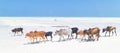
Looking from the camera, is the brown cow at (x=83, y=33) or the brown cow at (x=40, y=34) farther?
the brown cow at (x=83, y=33)

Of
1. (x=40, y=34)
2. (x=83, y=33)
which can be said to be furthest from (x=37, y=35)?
(x=83, y=33)

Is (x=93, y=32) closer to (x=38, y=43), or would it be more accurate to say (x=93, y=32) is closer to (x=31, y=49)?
(x=38, y=43)

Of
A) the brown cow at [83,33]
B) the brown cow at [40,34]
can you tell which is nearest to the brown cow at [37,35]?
the brown cow at [40,34]

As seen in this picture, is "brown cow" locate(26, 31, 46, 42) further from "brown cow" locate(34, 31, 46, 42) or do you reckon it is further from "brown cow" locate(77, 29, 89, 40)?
"brown cow" locate(77, 29, 89, 40)

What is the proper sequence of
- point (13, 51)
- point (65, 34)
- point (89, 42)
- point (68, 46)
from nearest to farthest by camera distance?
point (13, 51) → point (68, 46) → point (89, 42) → point (65, 34)

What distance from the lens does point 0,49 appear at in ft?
45.8

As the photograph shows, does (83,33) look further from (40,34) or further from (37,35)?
(37,35)

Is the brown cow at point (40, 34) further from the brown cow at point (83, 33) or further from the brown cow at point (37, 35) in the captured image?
the brown cow at point (83, 33)

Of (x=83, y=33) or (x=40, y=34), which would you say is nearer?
(x=40, y=34)

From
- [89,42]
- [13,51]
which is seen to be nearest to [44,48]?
[13,51]

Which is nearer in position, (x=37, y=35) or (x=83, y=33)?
(x=37, y=35)

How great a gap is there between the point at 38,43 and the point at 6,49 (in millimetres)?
2020

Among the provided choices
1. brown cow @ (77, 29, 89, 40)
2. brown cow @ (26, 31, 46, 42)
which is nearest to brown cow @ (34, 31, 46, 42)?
brown cow @ (26, 31, 46, 42)

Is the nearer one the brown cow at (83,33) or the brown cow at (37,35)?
the brown cow at (37,35)
